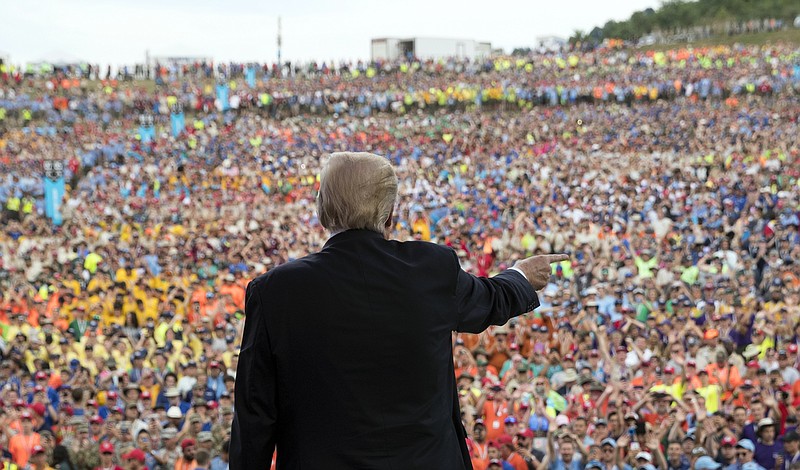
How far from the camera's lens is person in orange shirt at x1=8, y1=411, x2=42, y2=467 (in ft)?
21.7

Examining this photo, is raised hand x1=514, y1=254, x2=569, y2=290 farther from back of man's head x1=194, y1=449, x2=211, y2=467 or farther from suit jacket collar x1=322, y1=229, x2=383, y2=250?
back of man's head x1=194, y1=449, x2=211, y2=467

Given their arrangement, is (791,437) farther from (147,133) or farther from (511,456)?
(147,133)

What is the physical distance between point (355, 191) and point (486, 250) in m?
11.0

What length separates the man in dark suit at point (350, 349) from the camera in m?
1.57

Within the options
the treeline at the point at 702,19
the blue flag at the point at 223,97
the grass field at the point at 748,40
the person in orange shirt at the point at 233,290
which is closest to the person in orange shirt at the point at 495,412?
the person in orange shirt at the point at 233,290

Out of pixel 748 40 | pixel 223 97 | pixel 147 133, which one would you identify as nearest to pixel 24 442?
pixel 147 133

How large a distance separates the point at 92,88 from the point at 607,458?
103 ft

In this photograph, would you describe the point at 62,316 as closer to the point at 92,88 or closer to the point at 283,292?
the point at 283,292

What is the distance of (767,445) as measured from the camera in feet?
19.5

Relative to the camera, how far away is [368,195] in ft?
5.41

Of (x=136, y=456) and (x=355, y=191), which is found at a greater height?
(x=355, y=191)

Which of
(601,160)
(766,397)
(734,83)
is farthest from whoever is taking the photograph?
(734,83)

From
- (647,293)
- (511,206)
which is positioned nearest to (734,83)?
(511,206)

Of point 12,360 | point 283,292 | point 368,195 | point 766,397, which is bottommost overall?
point 12,360
